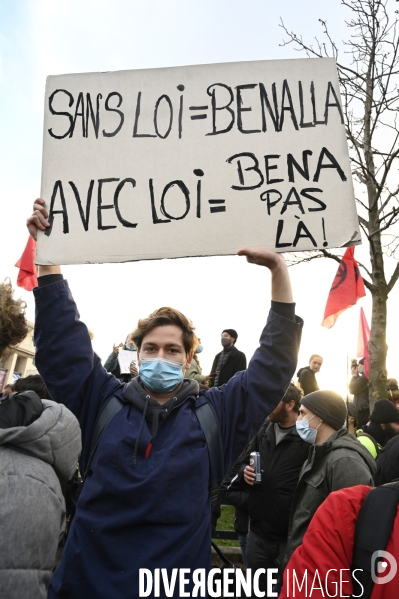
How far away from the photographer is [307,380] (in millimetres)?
8547

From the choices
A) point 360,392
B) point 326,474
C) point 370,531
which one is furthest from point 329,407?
point 360,392

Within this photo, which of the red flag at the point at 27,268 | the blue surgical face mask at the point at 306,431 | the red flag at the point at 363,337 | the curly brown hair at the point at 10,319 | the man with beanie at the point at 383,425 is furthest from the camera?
the red flag at the point at 363,337

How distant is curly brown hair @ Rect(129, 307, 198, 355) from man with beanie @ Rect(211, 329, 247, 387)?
6270mm

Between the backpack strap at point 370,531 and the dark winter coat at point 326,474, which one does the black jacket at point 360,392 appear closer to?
the dark winter coat at point 326,474

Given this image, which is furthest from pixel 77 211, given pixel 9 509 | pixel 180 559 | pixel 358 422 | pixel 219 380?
pixel 358 422

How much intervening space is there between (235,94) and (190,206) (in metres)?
0.60

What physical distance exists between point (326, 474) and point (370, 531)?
2.14 metres

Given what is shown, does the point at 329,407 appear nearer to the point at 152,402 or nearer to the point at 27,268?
the point at 152,402

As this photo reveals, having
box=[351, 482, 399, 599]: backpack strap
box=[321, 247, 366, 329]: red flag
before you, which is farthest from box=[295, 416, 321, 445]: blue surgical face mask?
box=[321, 247, 366, 329]: red flag

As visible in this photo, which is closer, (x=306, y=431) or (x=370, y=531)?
(x=370, y=531)

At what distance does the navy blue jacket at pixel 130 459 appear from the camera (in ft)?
5.71

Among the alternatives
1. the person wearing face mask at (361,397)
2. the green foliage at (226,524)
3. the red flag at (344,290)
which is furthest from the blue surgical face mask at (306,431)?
the person wearing face mask at (361,397)

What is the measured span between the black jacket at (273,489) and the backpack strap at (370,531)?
9.23 feet

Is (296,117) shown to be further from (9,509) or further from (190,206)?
(9,509)
